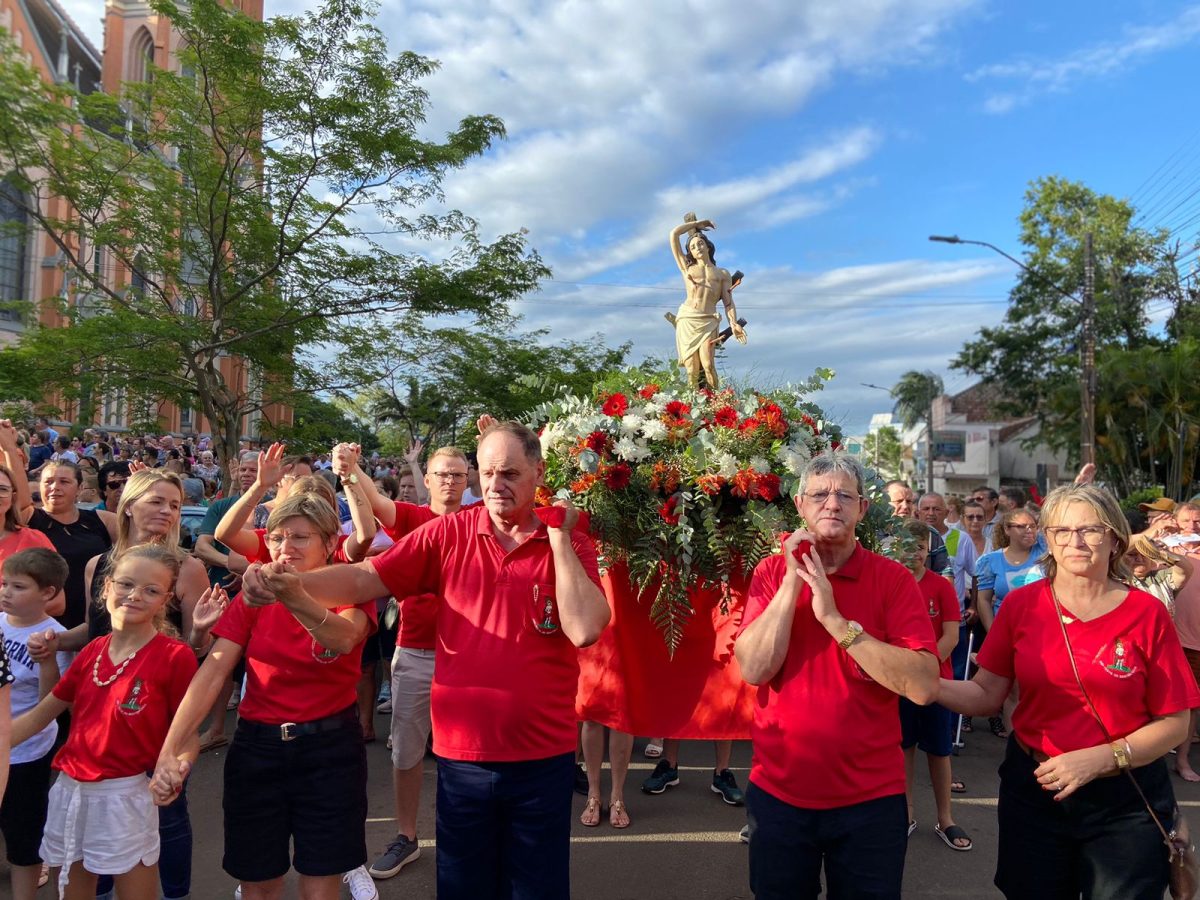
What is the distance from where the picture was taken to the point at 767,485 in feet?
12.7

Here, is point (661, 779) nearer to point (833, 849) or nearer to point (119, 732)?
point (833, 849)

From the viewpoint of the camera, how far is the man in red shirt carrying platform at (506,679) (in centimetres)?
270

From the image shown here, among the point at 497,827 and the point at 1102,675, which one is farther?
the point at 497,827

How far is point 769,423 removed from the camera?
4086mm

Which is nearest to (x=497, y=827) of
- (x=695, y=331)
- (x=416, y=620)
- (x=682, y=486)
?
(x=416, y=620)

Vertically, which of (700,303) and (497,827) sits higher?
(700,303)

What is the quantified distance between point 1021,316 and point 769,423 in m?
32.8

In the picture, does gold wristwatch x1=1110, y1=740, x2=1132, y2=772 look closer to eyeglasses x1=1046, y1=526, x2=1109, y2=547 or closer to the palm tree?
eyeglasses x1=1046, y1=526, x2=1109, y2=547

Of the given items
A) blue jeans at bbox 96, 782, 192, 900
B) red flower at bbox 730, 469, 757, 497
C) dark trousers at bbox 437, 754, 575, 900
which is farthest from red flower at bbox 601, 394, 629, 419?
blue jeans at bbox 96, 782, 192, 900

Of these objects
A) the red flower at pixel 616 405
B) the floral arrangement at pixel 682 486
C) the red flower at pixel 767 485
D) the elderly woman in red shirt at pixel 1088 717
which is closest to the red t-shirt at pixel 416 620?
the floral arrangement at pixel 682 486

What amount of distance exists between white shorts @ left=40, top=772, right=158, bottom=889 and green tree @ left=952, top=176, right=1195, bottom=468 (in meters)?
30.6

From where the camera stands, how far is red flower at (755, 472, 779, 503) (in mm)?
3861

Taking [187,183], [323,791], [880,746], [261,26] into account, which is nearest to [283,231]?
[187,183]

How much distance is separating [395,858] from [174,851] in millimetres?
1142
